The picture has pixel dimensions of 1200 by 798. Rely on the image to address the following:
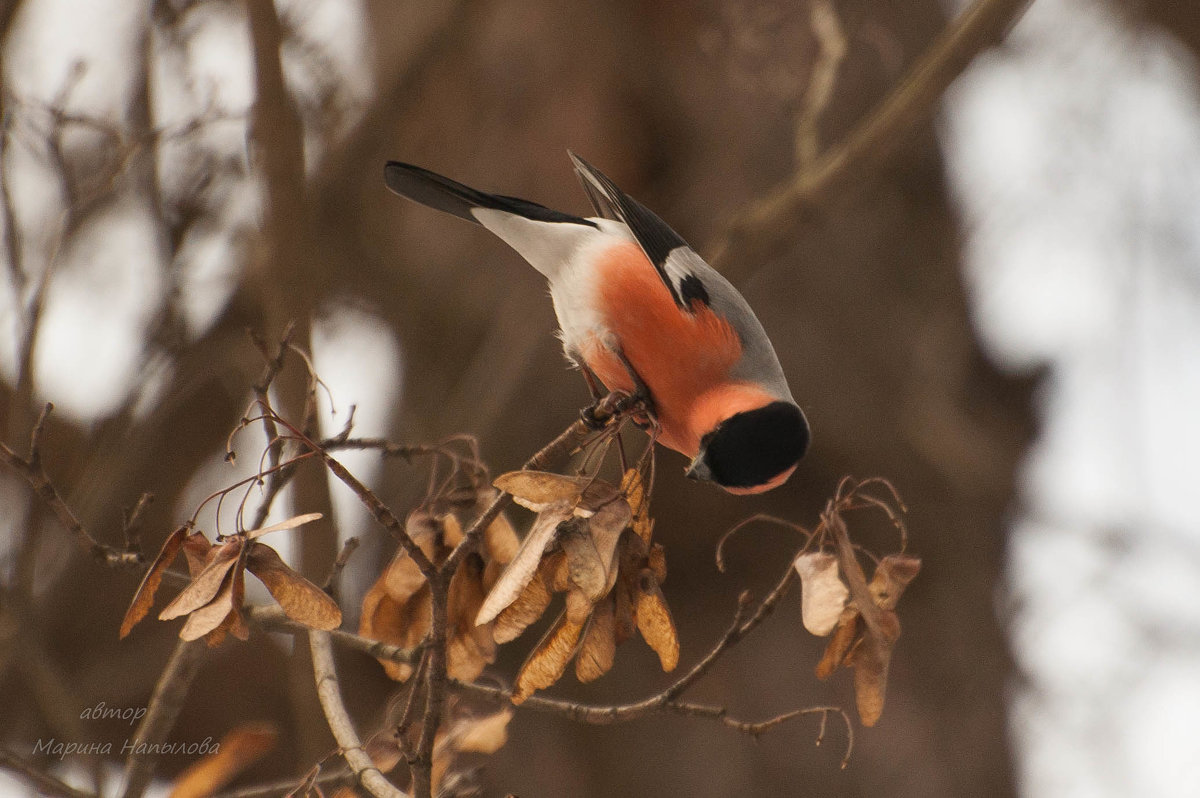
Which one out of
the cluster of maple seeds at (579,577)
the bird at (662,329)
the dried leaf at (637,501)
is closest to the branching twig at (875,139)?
the bird at (662,329)

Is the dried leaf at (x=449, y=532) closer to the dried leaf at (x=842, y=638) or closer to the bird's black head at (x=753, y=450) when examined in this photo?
the bird's black head at (x=753, y=450)

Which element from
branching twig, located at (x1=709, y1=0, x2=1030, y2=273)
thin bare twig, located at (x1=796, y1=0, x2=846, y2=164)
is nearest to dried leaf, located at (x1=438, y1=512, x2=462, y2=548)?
branching twig, located at (x1=709, y1=0, x2=1030, y2=273)

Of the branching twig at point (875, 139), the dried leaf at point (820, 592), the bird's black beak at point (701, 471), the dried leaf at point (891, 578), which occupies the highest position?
the dried leaf at point (820, 592)

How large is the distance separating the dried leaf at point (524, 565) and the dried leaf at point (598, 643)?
0.12 m

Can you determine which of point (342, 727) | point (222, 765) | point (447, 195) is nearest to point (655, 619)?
point (342, 727)

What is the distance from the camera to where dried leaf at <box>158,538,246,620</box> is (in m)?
1.24

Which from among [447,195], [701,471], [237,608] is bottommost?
[701,471]

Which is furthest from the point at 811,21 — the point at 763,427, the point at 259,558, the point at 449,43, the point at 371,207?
the point at 259,558

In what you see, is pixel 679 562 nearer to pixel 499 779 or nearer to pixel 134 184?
pixel 499 779

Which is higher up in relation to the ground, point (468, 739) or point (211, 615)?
point (211, 615)

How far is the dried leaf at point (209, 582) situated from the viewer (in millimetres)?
1236

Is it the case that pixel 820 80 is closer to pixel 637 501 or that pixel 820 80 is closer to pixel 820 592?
pixel 637 501

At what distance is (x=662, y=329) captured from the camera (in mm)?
2041

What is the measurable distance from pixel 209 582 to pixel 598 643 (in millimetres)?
484
